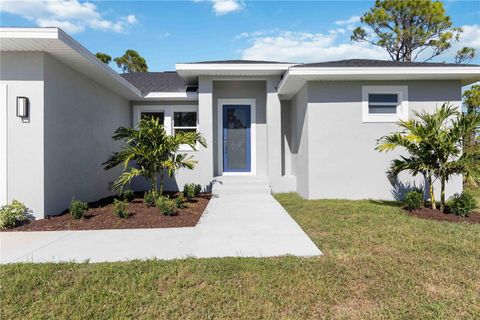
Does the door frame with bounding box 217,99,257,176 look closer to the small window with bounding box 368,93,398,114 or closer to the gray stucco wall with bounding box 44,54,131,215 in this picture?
the gray stucco wall with bounding box 44,54,131,215

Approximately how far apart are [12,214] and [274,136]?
7.10m

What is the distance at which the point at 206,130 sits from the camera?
31.2 ft

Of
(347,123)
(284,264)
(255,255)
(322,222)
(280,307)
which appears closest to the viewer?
(280,307)

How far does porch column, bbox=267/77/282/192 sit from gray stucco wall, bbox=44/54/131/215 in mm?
5107

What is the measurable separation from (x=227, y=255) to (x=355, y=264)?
62.4 inches

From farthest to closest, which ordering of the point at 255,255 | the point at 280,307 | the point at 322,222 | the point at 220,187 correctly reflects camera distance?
the point at 220,187, the point at 322,222, the point at 255,255, the point at 280,307

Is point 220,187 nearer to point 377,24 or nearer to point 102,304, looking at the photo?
point 102,304

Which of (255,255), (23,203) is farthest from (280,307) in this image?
(23,203)

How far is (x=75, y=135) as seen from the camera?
274 inches

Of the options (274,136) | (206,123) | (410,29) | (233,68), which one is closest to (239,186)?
(274,136)

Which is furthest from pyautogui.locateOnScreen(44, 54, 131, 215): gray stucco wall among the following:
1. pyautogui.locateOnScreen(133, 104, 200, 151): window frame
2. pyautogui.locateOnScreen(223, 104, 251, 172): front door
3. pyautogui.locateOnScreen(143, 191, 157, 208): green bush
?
pyautogui.locateOnScreen(223, 104, 251, 172): front door

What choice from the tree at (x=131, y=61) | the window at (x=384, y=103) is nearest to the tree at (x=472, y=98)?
the window at (x=384, y=103)

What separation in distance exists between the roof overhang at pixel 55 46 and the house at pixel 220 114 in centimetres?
2

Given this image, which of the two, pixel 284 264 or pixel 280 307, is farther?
pixel 284 264
